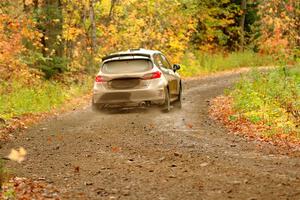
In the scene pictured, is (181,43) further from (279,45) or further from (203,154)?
(203,154)

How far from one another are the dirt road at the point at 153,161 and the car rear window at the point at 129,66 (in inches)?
61.7

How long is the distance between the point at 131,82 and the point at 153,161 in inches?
274

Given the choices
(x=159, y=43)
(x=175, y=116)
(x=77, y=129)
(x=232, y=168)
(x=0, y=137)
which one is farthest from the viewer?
(x=159, y=43)

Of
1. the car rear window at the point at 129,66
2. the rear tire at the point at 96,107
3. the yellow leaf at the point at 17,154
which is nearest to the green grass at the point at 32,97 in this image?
the rear tire at the point at 96,107

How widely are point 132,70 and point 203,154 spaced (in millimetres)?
6763

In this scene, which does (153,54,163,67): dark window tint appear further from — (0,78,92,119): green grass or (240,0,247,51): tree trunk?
(240,0,247,51): tree trunk

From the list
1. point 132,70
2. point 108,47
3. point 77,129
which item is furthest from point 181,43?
point 77,129

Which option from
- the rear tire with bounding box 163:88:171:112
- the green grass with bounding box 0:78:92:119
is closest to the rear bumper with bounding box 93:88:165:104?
the rear tire with bounding box 163:88:171:112

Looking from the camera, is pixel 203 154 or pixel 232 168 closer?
pixel 232 168

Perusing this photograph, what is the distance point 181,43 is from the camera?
34.4 metres

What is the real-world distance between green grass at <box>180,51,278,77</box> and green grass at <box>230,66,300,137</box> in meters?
13.8

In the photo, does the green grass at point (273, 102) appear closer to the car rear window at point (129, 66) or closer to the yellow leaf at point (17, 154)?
the car rear window at point (129, 66)

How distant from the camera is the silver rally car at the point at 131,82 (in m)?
16.7

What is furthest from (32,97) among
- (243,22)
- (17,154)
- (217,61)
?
(243,22)
